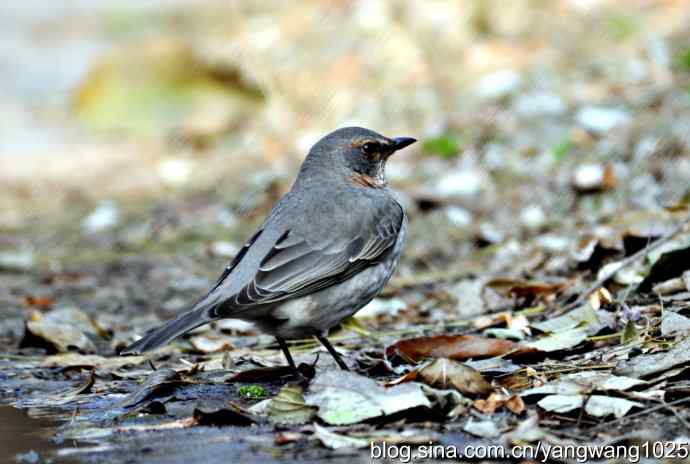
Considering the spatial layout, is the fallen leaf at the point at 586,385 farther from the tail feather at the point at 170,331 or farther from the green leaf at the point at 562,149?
the green leaf at the point at 562,149

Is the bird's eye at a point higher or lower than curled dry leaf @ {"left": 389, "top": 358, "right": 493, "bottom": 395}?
higher

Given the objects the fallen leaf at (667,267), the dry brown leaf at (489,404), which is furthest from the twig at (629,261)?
the dry brown leaf at (489,404)

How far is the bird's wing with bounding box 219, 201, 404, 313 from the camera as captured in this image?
15.5 feet

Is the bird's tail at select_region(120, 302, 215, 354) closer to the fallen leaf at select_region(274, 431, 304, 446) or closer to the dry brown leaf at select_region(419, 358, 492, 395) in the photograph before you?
the fallen leaf at select_region(274, 431, 304, 446)

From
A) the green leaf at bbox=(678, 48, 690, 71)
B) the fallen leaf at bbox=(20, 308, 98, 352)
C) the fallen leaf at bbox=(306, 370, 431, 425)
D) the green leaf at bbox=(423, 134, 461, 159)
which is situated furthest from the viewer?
the green leaf at bbox=(423, 134, 461, 159)

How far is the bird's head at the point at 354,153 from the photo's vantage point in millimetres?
5789

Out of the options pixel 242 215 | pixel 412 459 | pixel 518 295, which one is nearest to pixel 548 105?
pixel 242 215

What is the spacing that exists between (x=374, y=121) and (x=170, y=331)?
5771 millimetres

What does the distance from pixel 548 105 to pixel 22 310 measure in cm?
481

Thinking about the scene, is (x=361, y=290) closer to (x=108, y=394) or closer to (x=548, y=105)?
(x=108, y=394)

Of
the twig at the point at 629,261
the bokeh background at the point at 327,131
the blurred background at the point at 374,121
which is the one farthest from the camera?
the blurred background at the point at 374,121

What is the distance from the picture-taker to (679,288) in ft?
16.9

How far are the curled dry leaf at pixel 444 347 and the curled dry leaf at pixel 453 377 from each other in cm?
72

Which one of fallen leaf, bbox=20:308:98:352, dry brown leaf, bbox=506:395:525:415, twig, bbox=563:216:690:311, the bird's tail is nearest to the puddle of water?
the bird's tail
